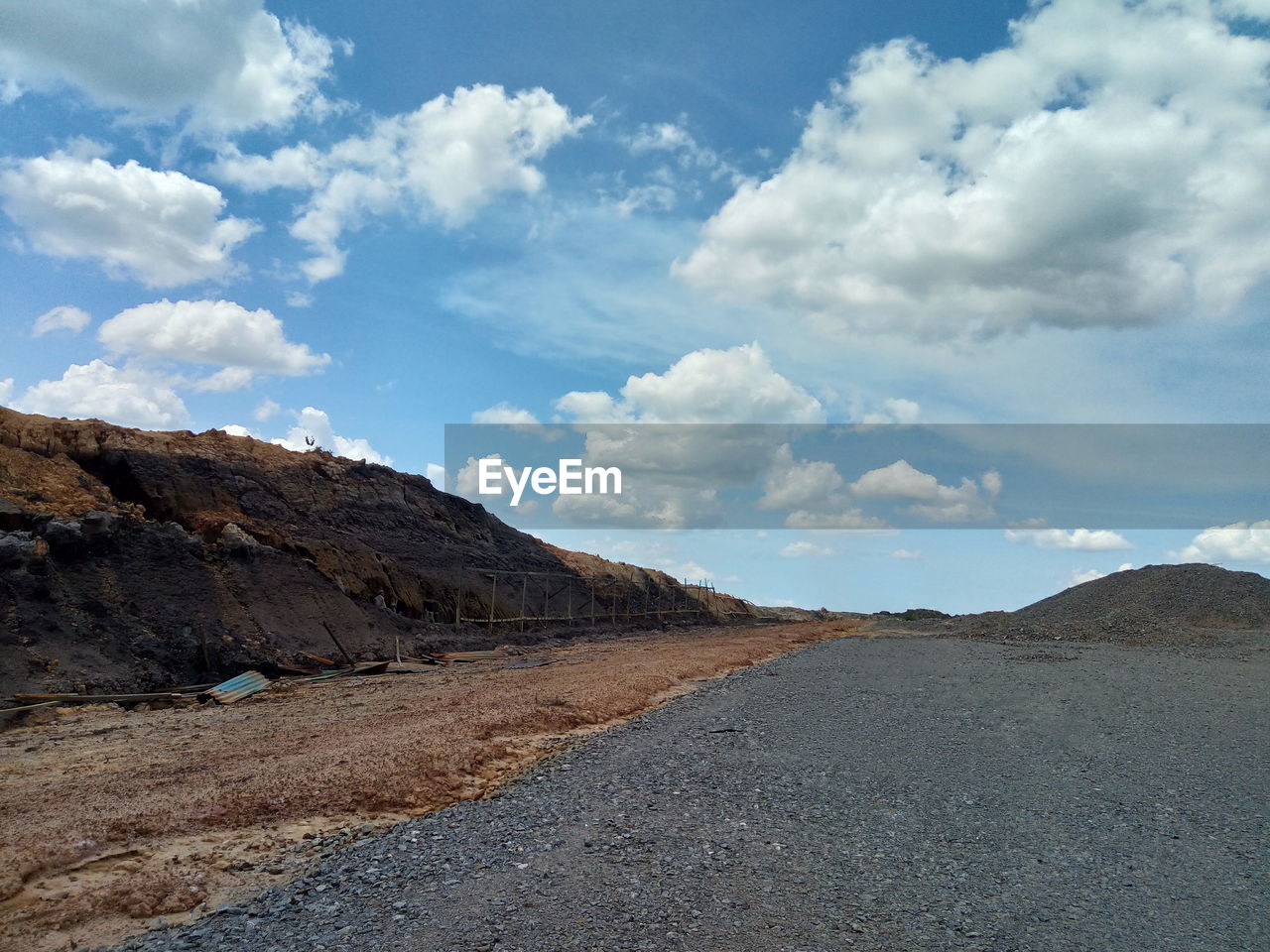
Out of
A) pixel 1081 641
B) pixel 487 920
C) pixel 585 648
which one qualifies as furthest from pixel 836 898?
pixel 1081 641

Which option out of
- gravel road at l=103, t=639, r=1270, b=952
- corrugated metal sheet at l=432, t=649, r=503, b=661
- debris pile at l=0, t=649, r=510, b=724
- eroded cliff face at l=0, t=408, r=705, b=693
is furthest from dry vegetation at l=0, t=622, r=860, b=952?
corrugated metal sheet at l=432, t=649, r=503, b=661

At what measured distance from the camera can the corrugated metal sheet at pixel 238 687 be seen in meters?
19.1

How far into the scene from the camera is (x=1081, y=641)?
34.0m

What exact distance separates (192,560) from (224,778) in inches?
708

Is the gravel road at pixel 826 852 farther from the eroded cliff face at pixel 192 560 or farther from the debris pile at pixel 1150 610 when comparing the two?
the debris pile at pixel 1150 610

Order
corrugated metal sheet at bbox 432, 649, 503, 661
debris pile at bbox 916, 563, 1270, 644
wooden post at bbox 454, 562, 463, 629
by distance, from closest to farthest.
→ 1. corrugated metal sheet at bbox 432, 649, 503, 661
2. debris pile at bbox 916, 563, 1270, 644
3. wooden post at bbox 454, 562, 463, 629

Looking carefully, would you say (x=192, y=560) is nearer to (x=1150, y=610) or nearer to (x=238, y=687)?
(x=238, y=687)

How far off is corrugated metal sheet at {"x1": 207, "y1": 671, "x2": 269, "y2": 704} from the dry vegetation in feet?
1.78

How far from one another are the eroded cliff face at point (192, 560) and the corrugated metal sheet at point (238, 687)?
1413 millimetres

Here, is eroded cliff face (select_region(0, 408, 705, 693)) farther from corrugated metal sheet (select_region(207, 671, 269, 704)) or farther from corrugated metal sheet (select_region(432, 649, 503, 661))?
corrugated metal sheet (select_region(207, 671, 269, 704))

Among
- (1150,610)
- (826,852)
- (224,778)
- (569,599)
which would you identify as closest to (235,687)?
(224,778)

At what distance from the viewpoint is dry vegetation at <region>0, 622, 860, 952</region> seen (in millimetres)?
6297

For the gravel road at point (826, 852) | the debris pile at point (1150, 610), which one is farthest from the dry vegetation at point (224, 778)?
the debris pile at point (1150, 610)

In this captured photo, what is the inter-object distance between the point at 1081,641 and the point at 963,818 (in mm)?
30134
